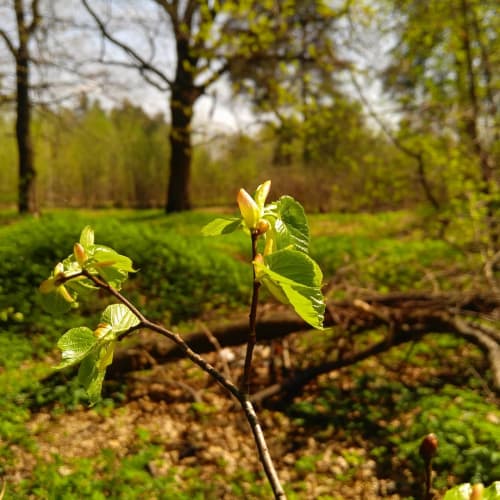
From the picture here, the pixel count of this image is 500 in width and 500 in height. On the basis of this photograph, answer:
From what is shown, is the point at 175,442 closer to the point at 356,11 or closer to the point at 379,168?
the point at 379,168

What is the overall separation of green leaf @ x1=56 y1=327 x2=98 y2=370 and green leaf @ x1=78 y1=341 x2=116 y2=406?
1cm

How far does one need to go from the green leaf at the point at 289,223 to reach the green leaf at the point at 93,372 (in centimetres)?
32

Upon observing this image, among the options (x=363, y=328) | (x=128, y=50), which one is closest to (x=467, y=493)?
(x=363, y=328)

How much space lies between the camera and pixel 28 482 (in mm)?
2092

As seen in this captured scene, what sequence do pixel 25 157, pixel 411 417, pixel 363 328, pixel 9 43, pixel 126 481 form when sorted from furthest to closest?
pixel 25 157 → pixel 9 43 → pixel 363 328 → pixel 411 417 → pixel 126 481

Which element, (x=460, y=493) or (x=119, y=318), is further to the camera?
(x=119, y=318)

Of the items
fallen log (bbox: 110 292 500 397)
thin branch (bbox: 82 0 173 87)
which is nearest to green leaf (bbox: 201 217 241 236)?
fallen log (bbox: 110 292 500 397)

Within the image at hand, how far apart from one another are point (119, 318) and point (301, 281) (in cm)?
32

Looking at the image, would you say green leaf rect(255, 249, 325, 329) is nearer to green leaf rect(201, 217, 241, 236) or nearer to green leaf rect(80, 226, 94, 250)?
green leaf rect(201, 217, 241, 236)

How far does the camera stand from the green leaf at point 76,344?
24.4 inches

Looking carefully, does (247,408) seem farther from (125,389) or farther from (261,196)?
(125,389)

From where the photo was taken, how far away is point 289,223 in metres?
Result: 0.65

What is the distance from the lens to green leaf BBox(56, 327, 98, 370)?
2.03ft

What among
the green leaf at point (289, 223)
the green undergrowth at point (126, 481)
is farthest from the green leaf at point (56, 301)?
A: the green undergrowth at point (126, 481)
